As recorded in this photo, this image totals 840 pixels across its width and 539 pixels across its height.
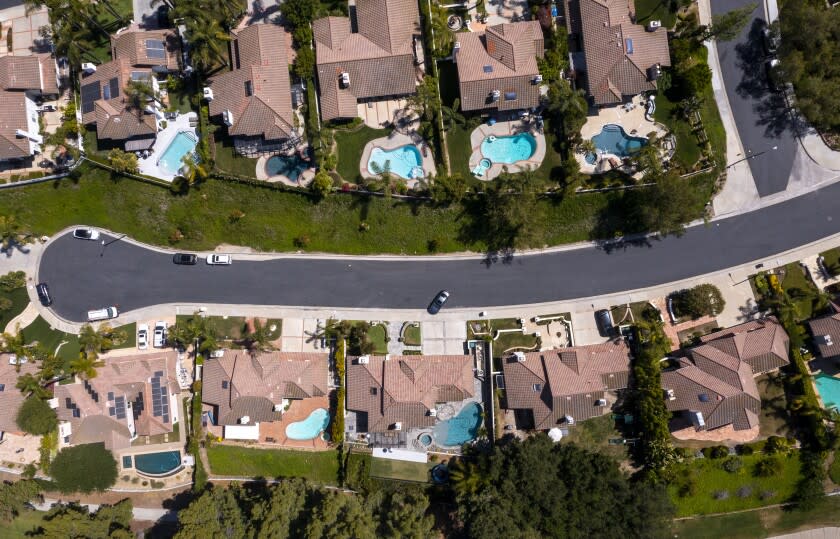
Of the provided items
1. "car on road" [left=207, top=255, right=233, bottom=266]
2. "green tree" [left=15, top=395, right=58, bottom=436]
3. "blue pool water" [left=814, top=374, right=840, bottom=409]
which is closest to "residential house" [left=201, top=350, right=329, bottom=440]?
"car on road" [left=207, top=255, right=233, bottom=266]

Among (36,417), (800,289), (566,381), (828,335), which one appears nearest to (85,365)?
(36,417)

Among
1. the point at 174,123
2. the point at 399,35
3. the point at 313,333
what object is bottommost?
the point at 313,333

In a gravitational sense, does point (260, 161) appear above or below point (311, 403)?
above

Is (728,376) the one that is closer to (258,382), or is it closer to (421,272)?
(421,272)

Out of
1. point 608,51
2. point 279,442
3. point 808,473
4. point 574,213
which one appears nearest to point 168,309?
point 279,442

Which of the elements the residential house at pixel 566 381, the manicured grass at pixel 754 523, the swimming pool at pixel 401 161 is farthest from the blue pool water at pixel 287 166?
the manicured grass at pixel 754 523

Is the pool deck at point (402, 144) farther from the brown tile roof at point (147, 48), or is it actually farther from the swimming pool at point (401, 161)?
the brown tile roof at point (147, 48)

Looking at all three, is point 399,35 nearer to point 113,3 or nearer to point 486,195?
point 486,195
